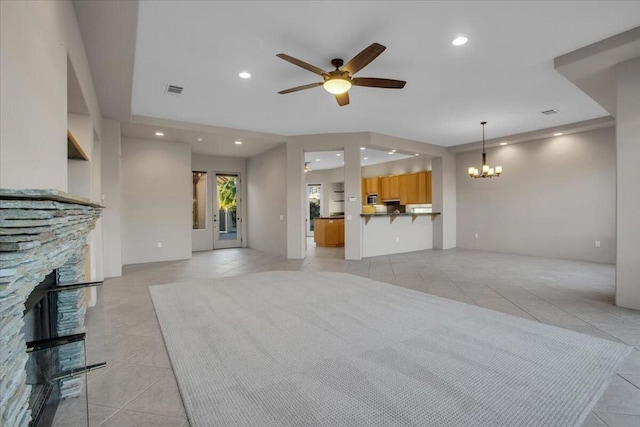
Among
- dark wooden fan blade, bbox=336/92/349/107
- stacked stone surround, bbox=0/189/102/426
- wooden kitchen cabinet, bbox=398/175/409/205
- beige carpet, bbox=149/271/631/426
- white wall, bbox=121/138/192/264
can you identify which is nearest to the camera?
stacked stone surround, bbox=0/189/102/426

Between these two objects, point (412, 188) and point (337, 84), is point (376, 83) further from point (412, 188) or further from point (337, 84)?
point (412, 188)

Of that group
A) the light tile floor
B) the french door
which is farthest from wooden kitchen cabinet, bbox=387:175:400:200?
the french door

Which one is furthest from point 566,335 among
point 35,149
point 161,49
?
point 161,49

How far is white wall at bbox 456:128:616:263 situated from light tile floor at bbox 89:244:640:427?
59cm

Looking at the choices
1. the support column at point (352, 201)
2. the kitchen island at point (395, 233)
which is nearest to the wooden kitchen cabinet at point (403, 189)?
the kitchen island at point (395, 233)

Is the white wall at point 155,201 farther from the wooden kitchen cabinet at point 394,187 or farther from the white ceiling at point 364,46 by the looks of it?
the wooden kitchen cabinet at point 394,187

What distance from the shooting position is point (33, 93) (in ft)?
4.98

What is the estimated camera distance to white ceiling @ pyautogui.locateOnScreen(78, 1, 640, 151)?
2.82 m

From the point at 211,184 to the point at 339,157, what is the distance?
13.8ft

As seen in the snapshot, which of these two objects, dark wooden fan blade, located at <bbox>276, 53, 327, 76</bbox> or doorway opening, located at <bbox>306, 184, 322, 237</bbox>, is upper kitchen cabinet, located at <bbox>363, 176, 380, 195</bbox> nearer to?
doorway opening, located at <bbox>306, 184, 322, 237</bbox>

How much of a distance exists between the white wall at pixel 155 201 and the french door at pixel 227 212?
182cm

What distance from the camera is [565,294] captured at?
4027 millimetres

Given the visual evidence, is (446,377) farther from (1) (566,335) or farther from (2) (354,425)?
(1) (566,335)

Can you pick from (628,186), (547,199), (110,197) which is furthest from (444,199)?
(110,197)
